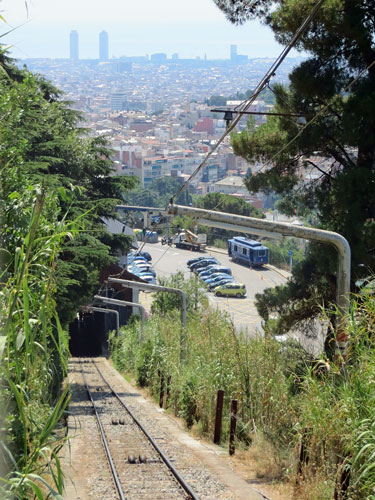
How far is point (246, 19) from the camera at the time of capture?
1580 centimetres

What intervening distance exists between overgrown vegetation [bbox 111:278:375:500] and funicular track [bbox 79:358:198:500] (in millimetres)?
963

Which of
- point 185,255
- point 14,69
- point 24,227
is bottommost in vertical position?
point 185,255

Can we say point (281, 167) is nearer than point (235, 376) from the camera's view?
No

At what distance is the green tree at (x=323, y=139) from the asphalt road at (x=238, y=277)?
23652mm

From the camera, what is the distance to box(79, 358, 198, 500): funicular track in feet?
27.9

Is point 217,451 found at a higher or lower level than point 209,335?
lower

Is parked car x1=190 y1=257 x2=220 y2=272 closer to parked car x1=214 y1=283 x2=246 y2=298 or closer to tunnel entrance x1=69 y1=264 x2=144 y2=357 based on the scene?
parked car x1=214 y1=283 x2=246 y2=298

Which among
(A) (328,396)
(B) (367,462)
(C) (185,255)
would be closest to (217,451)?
(A) (328,396)

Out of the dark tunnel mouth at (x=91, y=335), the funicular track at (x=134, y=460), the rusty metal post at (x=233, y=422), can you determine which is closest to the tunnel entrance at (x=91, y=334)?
the dark tunnel mouth at (x=91, y=335)

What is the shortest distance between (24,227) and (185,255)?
6508cm

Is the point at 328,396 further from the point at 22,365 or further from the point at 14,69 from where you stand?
the point at 14,69

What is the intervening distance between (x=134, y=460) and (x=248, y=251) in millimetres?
47724

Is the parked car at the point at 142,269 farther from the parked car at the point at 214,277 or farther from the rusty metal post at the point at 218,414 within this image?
the rusty metal post at the point at 218,414

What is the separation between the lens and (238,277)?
57.4 meters
